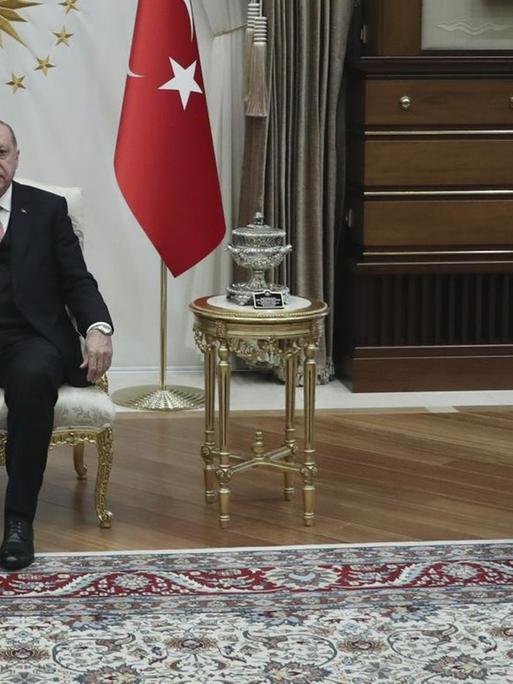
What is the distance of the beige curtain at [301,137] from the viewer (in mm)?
5859

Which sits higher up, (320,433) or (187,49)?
(187,49)

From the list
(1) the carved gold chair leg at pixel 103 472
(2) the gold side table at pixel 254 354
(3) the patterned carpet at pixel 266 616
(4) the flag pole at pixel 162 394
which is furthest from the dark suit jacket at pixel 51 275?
(4) the flag pole at pixel 162 394

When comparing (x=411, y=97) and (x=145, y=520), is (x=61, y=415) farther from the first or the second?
(x=411, y=97)

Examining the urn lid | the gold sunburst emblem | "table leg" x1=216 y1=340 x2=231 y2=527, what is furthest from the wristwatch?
the gold sunburst emblem

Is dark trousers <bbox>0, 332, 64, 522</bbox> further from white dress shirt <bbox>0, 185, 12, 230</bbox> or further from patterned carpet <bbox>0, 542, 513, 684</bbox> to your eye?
white dress shirt <bbox>0, 185, 12, 230</bbox>

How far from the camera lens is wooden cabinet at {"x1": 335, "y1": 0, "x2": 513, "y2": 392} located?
5.78 meters

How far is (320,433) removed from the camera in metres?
5.25

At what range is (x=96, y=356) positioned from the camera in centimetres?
398

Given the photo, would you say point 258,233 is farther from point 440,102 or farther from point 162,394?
point 440,102

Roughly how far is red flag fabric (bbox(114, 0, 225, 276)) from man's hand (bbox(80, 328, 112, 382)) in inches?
66.4

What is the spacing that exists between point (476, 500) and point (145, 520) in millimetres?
1068

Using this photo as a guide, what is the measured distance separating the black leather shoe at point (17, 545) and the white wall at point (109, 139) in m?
2.51

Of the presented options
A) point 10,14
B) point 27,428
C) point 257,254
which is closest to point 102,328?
point 27,428

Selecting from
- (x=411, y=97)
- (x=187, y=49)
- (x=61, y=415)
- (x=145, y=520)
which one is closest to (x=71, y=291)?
(x=61, y=415)
